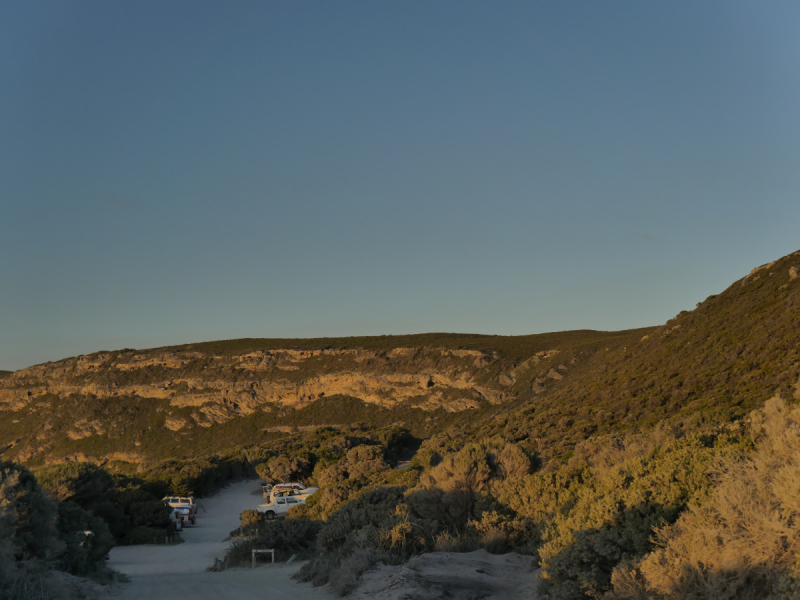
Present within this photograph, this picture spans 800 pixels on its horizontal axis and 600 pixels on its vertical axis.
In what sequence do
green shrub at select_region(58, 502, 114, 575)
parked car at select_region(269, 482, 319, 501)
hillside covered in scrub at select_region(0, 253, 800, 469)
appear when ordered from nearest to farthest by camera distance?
green shrub at select_region(58, 502, 114, 575), parked car at select_region(269, 482, 319, 501), hillside covered in scrub at select_region(0, 253, 800, 469)

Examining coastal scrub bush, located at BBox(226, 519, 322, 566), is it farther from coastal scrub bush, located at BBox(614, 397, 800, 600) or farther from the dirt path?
coastal scrub bush, located at BBox(614, 397, 800, 600)

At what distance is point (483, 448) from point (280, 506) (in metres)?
14.8

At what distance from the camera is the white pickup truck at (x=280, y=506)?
73.0ft

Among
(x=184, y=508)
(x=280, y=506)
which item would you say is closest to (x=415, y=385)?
(x=184, y=508)

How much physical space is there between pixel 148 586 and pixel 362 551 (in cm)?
406

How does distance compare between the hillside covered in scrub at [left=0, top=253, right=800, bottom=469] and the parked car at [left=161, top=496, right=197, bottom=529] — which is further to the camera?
the hillside covered in scrub at [left=0, top=253, right=800, bottom=469]

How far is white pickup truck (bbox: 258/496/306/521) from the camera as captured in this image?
73.0 ft

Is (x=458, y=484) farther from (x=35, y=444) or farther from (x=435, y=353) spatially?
(x=35, y=444)

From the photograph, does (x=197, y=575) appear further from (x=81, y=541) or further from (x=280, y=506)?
(x=280, y=506)

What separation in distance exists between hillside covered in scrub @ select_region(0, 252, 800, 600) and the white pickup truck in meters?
1.66

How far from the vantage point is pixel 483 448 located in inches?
441

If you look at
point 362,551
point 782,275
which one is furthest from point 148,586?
point 782,275

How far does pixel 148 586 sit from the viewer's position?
9203 millimetres

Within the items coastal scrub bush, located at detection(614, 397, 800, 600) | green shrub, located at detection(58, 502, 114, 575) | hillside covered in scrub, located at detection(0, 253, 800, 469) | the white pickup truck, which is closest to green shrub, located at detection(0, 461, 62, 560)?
green shrub, located at detection(58, 502, 114, 575)
